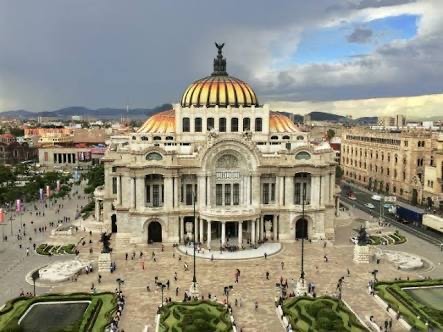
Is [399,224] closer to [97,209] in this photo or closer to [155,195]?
[155,195]

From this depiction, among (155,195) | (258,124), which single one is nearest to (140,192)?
(155,195)

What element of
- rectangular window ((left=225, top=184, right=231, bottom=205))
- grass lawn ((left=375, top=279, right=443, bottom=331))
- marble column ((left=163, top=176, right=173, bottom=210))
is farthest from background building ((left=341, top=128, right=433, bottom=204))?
marble column ((left=163, top=176, right=173, bottom=210))

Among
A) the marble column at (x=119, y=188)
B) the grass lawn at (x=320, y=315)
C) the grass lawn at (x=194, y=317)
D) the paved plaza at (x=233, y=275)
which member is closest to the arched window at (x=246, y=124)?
the paved plaza at (x=233, y=275)

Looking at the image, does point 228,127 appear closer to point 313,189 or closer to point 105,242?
point 313,189

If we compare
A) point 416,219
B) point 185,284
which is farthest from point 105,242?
point 416,219

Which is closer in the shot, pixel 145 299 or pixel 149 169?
pixel 145 299
